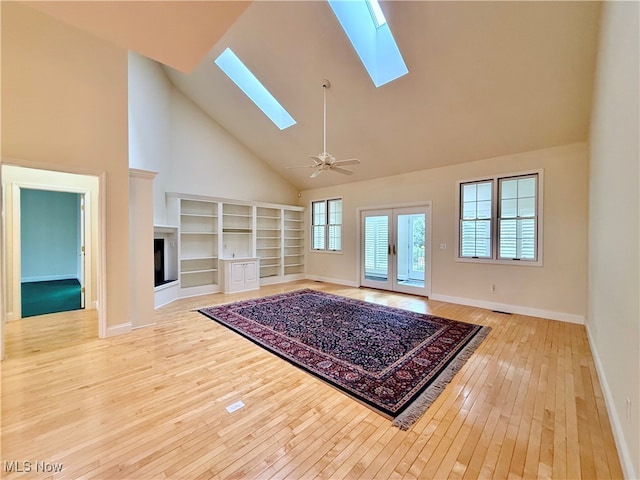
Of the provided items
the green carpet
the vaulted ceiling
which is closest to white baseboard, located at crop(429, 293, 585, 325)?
the vaulted ceiling

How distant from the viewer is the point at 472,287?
17.3 ft

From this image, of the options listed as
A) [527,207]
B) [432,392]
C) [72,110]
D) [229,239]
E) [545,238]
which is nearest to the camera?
[432,392]

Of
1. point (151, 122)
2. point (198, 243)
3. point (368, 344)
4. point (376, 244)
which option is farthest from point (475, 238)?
point (151, 122)

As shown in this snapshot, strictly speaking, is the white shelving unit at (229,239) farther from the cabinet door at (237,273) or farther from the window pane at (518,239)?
the window pane at (518,239)

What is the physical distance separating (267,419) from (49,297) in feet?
20.6

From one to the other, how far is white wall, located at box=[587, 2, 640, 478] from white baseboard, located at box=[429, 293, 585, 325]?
194cm

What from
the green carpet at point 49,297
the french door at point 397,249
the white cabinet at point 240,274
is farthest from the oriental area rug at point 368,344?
the green carpet at point 49,297

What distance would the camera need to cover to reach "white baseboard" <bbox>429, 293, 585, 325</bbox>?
423 cm

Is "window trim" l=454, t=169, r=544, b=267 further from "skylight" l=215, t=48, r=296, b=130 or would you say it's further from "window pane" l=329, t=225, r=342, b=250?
"skylight" l=215, t=48, r=296, b=130

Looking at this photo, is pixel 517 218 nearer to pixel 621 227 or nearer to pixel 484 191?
pixel 484 191

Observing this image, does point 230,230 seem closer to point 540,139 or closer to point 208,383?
point 208,383

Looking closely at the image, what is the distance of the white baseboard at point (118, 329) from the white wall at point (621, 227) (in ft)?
16.0

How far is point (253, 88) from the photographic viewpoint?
5.61 meters

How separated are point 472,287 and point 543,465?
13.3 ft
